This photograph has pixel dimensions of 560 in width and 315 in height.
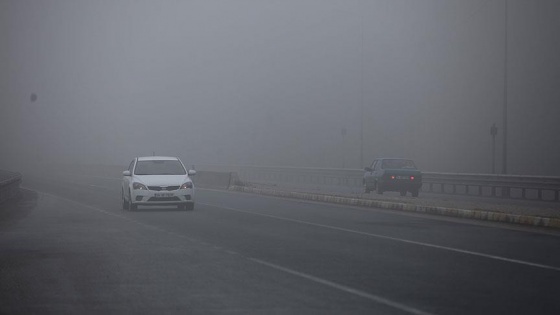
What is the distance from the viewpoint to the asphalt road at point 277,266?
392 inches

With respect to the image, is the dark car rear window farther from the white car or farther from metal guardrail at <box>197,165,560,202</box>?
the white car

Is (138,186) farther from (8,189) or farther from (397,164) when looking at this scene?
(397,164)

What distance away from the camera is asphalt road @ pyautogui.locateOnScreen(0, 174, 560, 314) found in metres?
9.95

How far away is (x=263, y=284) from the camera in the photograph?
1146 centimetres

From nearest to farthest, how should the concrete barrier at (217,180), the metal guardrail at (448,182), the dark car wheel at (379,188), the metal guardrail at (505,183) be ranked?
1. the metal guardrail at (505,183)
2. the metal guardrail at (448,182)
3. the dark car wheel at (379,188)
4. the concrete barrier at (217,180)

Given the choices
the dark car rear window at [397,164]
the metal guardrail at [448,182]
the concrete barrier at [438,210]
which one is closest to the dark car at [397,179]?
the dark car rear window at [397,164]

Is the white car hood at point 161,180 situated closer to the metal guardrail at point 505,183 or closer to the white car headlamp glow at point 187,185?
the white car headlamp glow at point 187,185

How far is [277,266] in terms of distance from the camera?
43.9 ft

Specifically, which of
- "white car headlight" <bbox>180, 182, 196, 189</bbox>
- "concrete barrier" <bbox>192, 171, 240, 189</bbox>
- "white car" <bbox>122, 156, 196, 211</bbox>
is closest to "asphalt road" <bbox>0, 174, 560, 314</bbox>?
"white car" <bbox>122, 156, 196, 211</bbox>

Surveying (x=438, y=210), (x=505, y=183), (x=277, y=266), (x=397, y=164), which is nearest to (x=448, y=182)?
(x=397, y=164)

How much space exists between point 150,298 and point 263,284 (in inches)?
66.1

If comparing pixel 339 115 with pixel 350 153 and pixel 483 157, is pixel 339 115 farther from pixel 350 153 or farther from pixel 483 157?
pixel 483 157

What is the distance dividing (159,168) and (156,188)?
226 cm

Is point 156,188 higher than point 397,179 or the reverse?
the reverse
